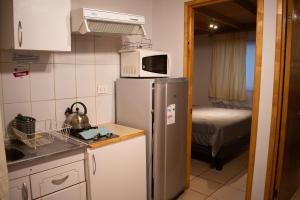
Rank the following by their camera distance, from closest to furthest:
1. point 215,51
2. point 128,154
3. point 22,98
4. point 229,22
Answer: point 22,98 < point 128,154 < point 229,22 < point 215,51

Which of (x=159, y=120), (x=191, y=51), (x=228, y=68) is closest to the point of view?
(x=159, y=120)

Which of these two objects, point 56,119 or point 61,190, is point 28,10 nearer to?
point 56,119

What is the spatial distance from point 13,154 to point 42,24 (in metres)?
0.95

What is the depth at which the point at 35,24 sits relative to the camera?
1.68 metres

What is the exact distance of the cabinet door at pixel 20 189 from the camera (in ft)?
4.81

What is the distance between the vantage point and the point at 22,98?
192 cm

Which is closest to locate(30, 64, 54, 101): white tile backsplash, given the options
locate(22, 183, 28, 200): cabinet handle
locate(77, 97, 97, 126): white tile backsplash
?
locate(77, 97, 97, 126): white tile backsplash

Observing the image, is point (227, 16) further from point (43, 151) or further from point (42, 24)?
point (43, 151)

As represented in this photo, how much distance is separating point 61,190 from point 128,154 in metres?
0.62

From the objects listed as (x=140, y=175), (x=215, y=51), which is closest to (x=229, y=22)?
(x=215, y=51)

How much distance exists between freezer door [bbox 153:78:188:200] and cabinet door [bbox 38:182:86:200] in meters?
0.75

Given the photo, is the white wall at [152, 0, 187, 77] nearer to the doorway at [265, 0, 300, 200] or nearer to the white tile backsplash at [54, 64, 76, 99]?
the doorway at [265, 0, 300, 200]

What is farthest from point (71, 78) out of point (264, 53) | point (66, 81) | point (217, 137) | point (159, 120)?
point (217, 137)

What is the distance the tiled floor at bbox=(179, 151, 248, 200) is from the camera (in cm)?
269
